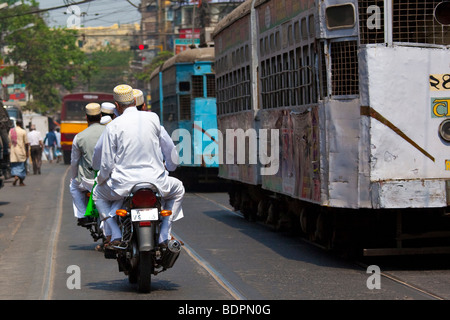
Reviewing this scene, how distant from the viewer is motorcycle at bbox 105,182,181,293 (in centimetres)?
824

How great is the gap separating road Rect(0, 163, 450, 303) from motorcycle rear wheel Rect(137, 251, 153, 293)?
0.08m

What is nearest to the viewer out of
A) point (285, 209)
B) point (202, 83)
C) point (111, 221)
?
point (111, 221)

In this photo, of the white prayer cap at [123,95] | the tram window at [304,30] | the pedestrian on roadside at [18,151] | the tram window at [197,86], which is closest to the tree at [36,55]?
the pedestrian on roadside at [18,151]

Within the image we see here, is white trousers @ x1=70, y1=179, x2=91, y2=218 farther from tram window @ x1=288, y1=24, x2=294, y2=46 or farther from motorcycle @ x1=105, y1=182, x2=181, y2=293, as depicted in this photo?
motorcycle @ x1=105, y1=182, x2=181, y2=293

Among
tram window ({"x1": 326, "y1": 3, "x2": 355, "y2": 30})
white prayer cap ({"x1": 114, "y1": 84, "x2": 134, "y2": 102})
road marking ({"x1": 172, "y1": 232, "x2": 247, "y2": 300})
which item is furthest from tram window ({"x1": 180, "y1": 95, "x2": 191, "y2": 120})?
white prayer cap ({"x1": 114, "y1": 84, "x2": 134, "y2": 102})

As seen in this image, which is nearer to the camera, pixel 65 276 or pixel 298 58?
pixel 65 276

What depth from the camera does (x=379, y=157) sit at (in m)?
10.1

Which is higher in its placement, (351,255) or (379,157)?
(379,157)

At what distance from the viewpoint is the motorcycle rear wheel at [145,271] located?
8.30 meters

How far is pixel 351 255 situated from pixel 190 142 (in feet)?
44.1

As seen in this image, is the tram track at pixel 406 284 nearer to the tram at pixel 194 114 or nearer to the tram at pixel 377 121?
the tram at pixel 377 121
